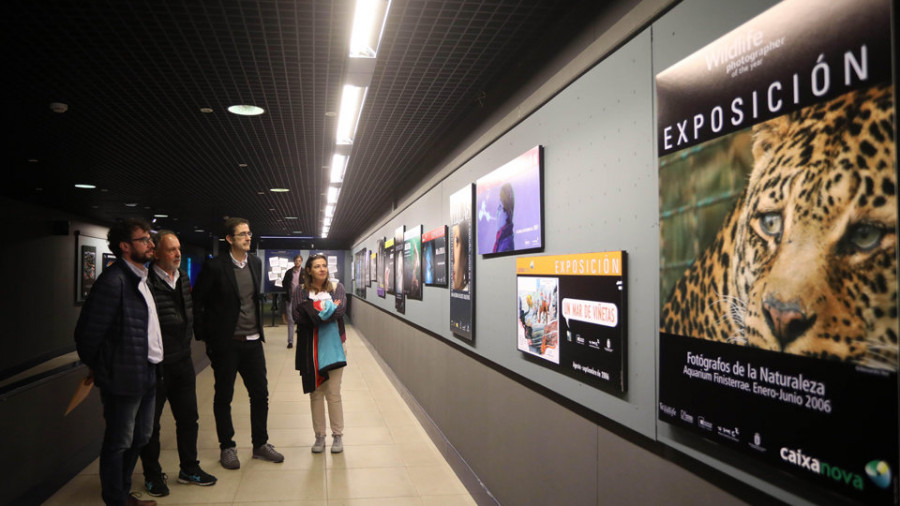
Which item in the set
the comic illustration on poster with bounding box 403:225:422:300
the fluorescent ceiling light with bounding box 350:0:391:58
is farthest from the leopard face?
the comic illustration on poster with bounding box 403:225:422:300

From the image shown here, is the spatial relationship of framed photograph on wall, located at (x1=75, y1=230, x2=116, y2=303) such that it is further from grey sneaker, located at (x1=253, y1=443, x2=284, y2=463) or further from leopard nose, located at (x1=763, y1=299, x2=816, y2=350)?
leopard nose, located at (x1=763, y1=299, x2=816, y2=350)

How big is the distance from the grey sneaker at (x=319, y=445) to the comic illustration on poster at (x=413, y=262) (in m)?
1.84

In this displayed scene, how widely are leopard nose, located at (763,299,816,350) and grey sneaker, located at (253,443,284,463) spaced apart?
3.70 meters

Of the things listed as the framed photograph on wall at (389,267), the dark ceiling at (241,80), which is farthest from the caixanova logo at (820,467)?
the framed photograph on wall at (389,267)

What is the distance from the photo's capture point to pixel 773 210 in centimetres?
124

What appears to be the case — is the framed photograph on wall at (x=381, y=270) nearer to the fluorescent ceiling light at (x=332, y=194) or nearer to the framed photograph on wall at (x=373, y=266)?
the framed photograph on wall at (x=373, y=266)

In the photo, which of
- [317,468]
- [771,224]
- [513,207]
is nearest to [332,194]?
[317,468]

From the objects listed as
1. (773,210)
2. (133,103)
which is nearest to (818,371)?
(773,210)

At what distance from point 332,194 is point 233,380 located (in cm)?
470

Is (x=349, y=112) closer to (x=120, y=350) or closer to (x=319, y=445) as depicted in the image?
(x=120, y=350)

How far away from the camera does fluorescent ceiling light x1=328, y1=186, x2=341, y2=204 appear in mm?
7737

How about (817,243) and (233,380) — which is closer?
(817,243)

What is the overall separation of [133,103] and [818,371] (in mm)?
4146

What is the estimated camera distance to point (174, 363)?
3.38m
